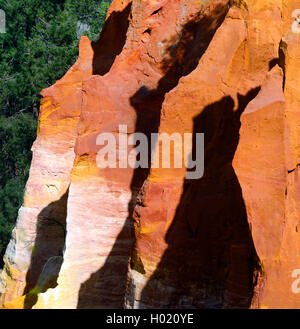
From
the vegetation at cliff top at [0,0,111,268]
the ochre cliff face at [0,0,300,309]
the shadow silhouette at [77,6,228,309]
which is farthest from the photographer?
the vegetation at cliff top at [0,0,111,268]

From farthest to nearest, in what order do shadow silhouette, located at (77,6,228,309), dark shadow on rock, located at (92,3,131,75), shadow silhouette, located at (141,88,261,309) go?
1. dark shadow on rock, located at (92,3,131,75)
2. shadow silhouette, located at (77,6,228,309)
3. shadow silhouette, located at (141,88,261,309)

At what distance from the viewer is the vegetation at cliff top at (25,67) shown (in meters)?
20.3

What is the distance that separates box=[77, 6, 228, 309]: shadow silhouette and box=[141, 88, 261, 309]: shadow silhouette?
5.99 ft

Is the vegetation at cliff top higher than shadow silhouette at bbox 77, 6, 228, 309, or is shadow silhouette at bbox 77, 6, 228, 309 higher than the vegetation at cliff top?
the vegetation at cliff top

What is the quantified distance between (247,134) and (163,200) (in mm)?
1808

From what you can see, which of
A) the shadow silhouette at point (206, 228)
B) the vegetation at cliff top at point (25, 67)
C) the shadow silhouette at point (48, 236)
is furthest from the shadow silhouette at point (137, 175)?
the vegetation at cliff top at point (25, 67)

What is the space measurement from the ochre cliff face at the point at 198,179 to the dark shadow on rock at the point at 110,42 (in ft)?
0.13

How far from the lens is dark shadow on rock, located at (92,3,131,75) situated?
11666mm

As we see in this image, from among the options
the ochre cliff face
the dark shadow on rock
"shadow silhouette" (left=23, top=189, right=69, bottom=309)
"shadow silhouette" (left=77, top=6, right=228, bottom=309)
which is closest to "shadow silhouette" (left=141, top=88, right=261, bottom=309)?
the ochre cliff face

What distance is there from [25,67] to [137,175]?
13.0 m

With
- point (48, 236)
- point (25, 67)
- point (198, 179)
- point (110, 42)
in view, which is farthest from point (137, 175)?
point (25, 67)

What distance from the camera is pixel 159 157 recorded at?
6.40 meters

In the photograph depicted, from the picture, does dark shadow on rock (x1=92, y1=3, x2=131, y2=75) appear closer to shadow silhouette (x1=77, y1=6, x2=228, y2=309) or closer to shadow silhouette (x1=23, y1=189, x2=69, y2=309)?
shadow silhouette (x1=23, y1=189, x2=69, y2=309)

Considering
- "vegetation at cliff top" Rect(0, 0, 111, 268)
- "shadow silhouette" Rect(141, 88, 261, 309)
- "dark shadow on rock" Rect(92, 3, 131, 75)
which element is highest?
"vegetation at cliff top" Rect(0, 0, 111, 268)
